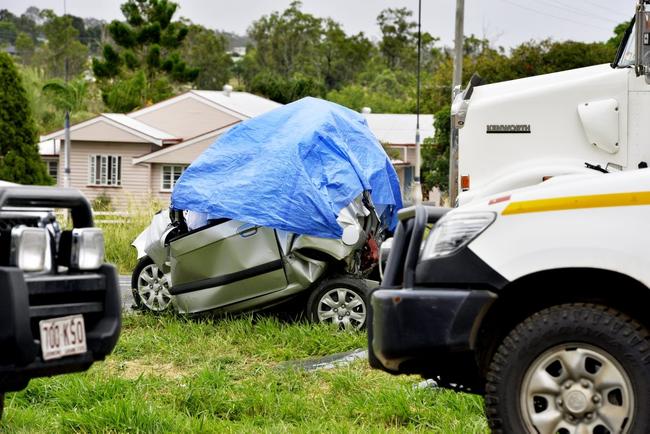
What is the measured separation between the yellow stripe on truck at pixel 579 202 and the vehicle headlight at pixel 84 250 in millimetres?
1783

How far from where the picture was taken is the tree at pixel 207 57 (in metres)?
86.4

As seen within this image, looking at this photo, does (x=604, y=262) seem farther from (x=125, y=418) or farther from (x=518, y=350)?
(x=125, y=418)

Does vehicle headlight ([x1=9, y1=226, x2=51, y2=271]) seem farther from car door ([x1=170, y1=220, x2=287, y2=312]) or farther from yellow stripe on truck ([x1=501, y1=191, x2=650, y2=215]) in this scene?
car door ([x1=170, y1=220, x2=287, y2=312])

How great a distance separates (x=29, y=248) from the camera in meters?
4.56

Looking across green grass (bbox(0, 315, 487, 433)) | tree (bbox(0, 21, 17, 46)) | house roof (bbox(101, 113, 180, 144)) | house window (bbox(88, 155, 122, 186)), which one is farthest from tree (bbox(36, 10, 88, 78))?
green grass (bbox(0, 315, 487, 433))

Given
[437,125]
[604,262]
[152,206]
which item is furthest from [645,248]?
[437,125]

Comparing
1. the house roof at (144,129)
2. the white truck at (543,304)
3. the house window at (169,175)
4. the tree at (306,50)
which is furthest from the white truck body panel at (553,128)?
the tree at (306,50)

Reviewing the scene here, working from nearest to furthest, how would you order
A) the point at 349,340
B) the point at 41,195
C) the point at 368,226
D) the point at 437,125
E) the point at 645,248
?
the point at 645,248 → the point at 41,195 → the point at 349,340 → the point at 368,226 → the point at 437,125

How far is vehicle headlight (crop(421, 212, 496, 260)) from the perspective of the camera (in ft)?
15.7

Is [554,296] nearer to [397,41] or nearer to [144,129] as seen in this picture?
[144,129]

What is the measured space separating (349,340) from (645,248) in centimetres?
451

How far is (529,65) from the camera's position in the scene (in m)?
43.2

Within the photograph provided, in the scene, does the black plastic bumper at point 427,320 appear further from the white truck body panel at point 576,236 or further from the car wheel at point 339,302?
the car wheel at point 339,302

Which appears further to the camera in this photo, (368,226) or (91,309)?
(368,226)
